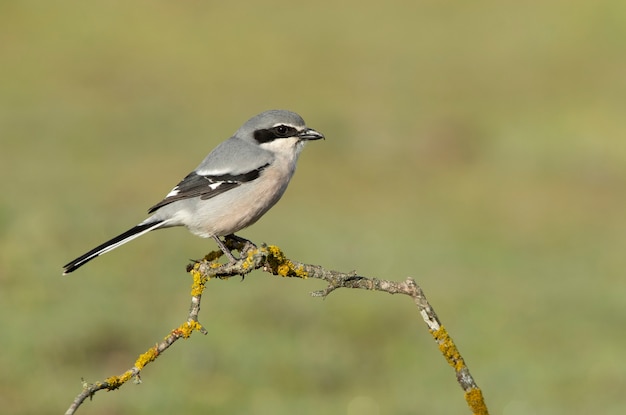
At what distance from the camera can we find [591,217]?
22.6 metres

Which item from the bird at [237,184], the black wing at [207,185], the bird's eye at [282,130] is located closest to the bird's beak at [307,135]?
the bird at [237,184]

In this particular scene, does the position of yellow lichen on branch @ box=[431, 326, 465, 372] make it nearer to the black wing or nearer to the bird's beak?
the black wing

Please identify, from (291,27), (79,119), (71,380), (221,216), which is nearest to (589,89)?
(291,27)

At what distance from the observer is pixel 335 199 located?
22594 millimetres

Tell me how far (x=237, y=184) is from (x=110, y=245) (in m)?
1.05

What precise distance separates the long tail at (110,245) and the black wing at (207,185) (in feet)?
0.58

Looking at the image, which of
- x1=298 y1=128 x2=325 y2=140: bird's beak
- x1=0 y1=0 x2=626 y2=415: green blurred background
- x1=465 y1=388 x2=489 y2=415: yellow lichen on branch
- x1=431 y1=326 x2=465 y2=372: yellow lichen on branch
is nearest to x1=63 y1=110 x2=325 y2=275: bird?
x1=298 y1=128 x2=325 y2=140: bird's beak

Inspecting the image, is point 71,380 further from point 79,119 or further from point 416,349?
point 79,119

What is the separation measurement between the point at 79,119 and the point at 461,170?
1004 cm

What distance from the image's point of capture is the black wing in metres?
7.14

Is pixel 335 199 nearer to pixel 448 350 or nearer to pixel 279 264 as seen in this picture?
pixel 279 264

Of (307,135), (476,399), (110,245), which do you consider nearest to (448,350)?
(476,399)

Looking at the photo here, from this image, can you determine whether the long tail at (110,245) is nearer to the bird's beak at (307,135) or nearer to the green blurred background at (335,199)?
the bird's beak at (307,135)

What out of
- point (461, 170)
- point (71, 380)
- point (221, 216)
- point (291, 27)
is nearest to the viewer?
point (221, 216)
